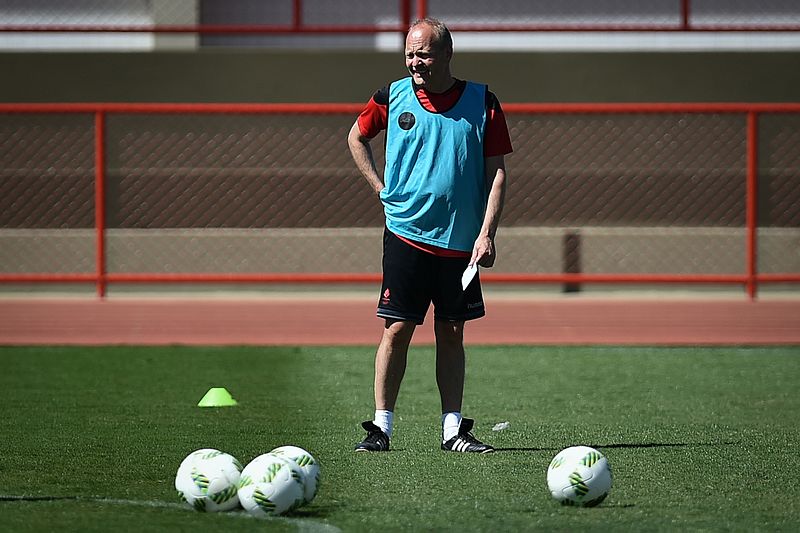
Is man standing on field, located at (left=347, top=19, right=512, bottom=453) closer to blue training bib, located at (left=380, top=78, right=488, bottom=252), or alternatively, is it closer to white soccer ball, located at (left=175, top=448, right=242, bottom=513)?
blue training bib, located at (left=380, top=78, right=488, bottom=252)

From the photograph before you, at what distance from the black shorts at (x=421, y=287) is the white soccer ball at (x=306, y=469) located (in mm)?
1527

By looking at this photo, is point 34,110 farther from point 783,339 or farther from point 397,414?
point 783,339

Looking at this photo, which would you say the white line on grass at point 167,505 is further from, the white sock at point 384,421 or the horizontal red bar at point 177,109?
the horizontal red bar at point 177,109

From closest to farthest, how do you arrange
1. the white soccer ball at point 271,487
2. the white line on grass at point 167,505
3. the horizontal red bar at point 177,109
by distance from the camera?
the white line on grass at point 167,505 < the white soccer ball at point 271,487 < the horizontal red bar at point 177,109

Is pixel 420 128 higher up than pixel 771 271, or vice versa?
pixel 420 128

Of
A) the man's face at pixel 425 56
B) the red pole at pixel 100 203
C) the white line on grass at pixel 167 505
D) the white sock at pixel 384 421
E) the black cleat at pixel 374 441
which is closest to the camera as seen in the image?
the white line on grass at pixel 167 505

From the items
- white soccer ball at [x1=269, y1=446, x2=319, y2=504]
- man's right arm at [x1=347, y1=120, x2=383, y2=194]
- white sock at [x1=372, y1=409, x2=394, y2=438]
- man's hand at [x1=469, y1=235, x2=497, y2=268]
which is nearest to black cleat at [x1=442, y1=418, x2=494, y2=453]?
white sock at [x1=372, y1=409, x2=394, y2=438]

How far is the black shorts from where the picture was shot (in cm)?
647

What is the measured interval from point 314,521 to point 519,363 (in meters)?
5.67

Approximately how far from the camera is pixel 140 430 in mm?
6926

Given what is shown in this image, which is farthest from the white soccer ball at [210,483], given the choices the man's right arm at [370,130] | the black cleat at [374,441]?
the man's right arm at [370,130]

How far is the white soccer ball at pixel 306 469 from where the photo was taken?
4.92m

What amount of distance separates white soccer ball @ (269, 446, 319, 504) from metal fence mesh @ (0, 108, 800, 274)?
9.40 metres

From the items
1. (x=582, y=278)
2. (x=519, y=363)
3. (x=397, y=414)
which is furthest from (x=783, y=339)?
(x=397, y=414)
